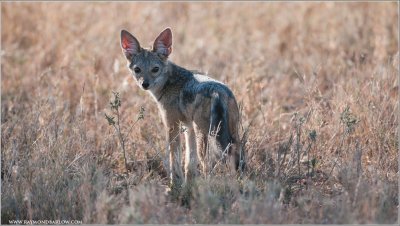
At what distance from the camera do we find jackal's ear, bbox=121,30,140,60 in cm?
820

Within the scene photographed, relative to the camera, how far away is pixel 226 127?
6.89m

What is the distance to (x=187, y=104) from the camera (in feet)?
25.0

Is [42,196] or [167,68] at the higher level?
[167,68]

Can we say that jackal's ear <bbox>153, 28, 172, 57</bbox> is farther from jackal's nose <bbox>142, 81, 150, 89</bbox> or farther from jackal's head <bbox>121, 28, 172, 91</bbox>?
jackal's nose <bbox>142, 81, 150, 89</bbox>

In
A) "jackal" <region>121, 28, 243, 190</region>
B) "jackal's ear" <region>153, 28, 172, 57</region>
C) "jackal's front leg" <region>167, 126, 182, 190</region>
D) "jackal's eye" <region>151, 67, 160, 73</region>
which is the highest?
"jackal's ear" <region>153, 28, 172, 57</region>

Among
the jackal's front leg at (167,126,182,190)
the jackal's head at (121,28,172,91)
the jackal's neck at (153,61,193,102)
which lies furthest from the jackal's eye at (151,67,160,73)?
the jackal's front leg at (167,126,182,190)

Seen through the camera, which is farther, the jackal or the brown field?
the jackal

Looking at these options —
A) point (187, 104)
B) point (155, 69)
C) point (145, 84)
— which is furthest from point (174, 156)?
point (155, 69)

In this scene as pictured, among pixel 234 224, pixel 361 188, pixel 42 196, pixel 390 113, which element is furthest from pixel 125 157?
pixel 390 113

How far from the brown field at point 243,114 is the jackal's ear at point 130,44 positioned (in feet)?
2.90

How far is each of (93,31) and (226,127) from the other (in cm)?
713

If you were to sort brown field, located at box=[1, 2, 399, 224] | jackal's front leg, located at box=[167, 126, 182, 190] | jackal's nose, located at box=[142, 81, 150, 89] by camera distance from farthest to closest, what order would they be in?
jackal's nose, located at box=[142, 81, 150, 89] → jackal's front leg, located at box=[167, 126, 182, 190] → brown field, located at box=[1, 2, 399, 224]

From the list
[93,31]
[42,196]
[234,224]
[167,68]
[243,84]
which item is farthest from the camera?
[93,31]

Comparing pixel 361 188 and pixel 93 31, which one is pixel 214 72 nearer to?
pixel 93 31
